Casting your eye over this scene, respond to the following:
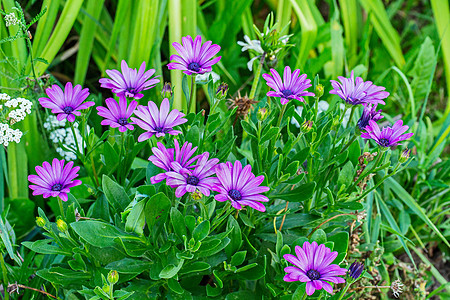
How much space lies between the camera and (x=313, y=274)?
72cm

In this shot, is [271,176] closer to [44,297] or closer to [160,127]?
[160,127]

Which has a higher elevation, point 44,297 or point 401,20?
point 401,20

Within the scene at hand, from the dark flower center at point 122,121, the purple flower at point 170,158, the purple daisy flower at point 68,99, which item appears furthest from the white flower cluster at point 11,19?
the purple flower at point 170,158

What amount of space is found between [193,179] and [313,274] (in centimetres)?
23

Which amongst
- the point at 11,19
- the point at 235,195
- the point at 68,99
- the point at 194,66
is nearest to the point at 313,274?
the point at 235,195

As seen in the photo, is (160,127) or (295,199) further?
(295,199)

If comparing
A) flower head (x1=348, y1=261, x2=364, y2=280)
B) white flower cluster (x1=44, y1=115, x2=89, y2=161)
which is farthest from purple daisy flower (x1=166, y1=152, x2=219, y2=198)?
white flower cluster (x1=44, y1=115, x2=89, y2=161)

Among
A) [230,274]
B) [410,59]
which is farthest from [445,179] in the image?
[230,274]

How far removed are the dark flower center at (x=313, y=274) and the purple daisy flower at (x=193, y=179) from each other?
196mm

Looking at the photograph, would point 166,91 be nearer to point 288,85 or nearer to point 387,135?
point 288,85

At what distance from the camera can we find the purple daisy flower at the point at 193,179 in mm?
667

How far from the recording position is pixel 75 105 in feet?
2.83

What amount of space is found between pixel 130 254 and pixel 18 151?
0.67 metres

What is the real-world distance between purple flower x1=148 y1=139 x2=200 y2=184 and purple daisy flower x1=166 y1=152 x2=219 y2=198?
0.01m
